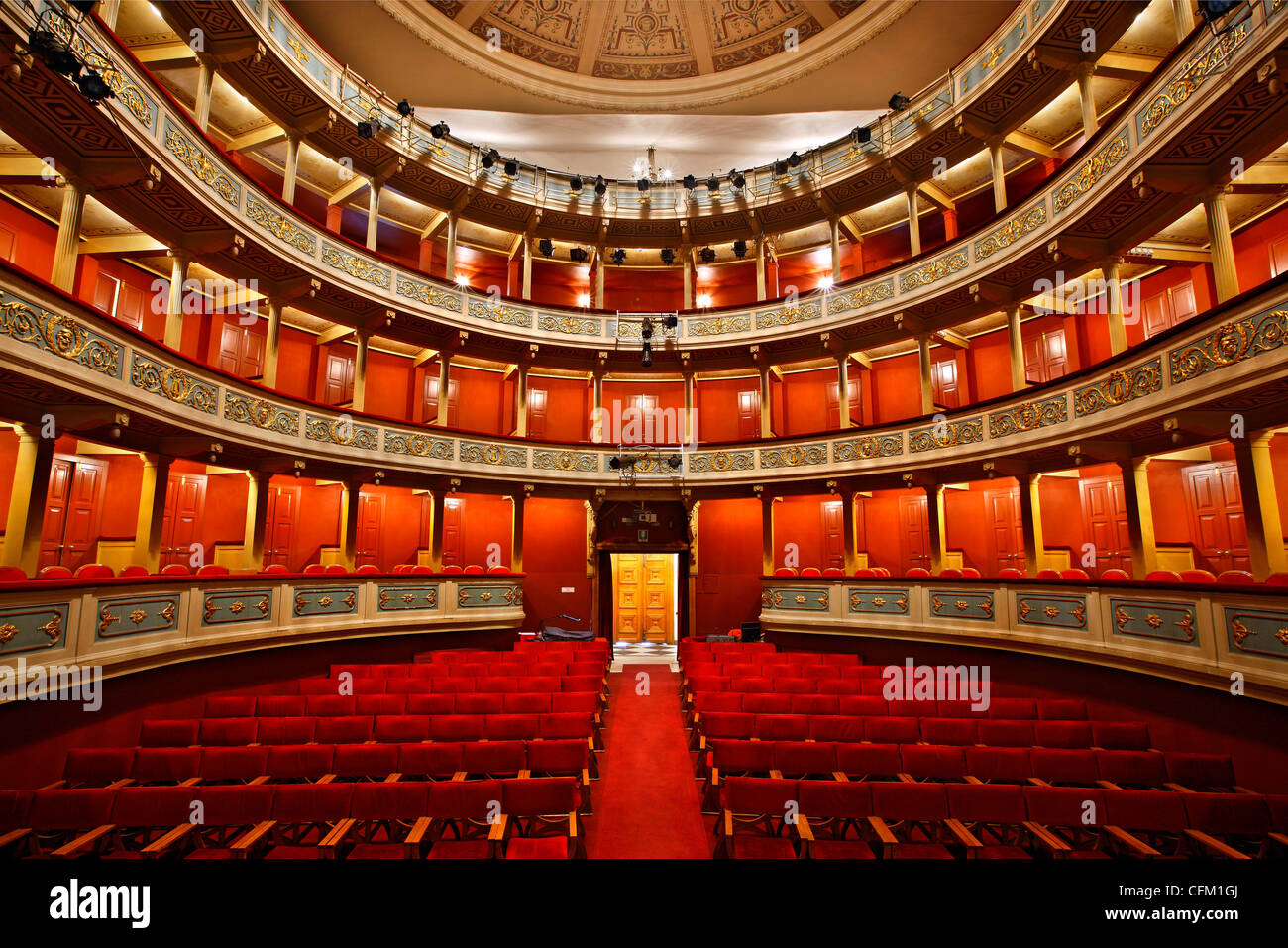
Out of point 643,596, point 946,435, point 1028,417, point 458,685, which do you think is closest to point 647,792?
point 458,685

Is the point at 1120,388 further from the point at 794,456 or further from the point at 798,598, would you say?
the point at 798,598

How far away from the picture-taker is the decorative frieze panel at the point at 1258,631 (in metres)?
4.87

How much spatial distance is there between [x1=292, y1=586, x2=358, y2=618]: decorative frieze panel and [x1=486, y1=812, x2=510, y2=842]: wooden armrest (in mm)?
6575

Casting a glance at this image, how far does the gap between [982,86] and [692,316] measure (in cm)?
728

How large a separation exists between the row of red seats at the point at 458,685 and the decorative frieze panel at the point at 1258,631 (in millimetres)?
6841

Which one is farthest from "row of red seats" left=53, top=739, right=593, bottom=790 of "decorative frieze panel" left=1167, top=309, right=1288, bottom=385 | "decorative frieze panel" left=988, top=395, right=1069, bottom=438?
"decorative frieze panel" left=988, top=395, right=1069, bottom=438

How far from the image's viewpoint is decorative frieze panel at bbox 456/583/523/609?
1138 cm

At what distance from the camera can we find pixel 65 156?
7035mm

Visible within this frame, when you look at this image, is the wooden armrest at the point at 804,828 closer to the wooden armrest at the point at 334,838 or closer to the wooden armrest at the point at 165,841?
the wooden armrest at the point at 334,838

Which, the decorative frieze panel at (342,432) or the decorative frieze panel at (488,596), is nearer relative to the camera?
the decorative frieze panel at (342,432)

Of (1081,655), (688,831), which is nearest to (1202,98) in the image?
(1081,655)

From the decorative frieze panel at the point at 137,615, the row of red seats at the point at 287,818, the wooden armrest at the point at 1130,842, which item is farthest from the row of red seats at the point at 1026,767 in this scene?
the decorative frieze panel at the point at 137,615

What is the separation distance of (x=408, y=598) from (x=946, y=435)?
10.6m

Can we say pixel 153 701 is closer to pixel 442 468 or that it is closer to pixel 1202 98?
pixel 442 468
